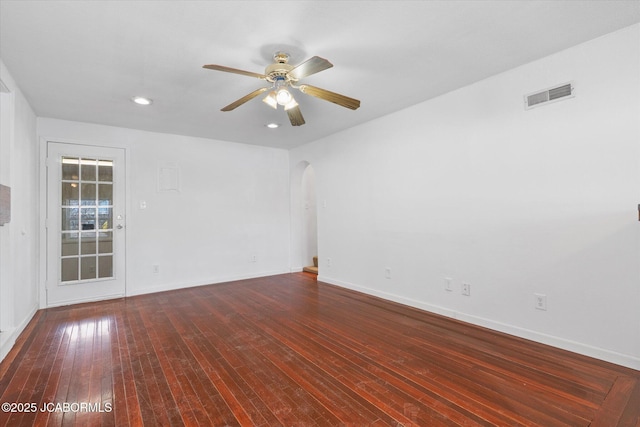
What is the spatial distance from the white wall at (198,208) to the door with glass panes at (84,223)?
0.14 meters

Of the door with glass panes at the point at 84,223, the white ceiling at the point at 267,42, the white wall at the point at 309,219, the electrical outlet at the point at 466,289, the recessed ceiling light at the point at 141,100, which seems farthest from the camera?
the white wall at the point at 309,219

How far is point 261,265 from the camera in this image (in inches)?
232

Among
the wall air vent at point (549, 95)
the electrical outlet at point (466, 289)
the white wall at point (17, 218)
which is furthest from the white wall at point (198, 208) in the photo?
the wall air vent at point (549, 95)

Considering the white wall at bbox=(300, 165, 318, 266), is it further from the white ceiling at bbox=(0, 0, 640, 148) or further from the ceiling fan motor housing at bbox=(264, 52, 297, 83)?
the ceiling fan motor housing at bbox=(264, 52, 297, 83)

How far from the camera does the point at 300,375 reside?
228 centimetres

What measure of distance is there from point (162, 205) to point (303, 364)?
12.0ft

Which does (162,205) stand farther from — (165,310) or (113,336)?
(113,336)

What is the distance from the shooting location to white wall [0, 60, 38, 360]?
112 inches

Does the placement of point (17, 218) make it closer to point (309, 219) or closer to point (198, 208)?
point (198, 208)

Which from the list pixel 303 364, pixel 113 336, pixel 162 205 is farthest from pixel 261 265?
pixel 303 364

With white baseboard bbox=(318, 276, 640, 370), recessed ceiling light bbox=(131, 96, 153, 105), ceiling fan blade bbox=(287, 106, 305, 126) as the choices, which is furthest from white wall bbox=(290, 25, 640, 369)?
recessed ceiling light bbox=(131, 96, 153, 105)

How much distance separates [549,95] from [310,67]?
211 centimetres

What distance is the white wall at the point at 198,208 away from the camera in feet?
15.3

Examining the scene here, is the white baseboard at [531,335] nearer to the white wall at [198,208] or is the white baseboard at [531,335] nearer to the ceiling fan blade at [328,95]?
the ceiling fan blade at [328,95]
